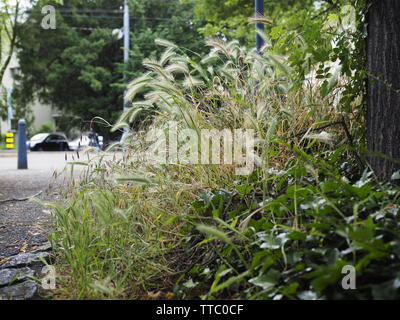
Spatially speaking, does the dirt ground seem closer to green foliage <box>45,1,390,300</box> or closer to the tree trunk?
green foliage <box>45,1,390,300</box>

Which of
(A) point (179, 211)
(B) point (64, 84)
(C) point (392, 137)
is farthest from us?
(B) point (64, 84)

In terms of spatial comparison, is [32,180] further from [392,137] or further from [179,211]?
[392,137]

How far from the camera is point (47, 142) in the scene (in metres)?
20.5

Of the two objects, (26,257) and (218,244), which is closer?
(218,244)

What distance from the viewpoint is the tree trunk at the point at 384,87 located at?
2242 millimetres

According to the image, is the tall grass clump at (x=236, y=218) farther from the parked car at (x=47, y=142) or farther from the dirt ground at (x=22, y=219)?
the parked car at (x=47, y=142)

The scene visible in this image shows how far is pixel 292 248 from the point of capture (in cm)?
179

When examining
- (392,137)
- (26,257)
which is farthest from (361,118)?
(26,257)

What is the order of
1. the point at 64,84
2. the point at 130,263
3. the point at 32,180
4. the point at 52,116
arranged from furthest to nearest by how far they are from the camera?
the point at 52,116
the point at 64,84
the point at 32,180
the point at 130,263

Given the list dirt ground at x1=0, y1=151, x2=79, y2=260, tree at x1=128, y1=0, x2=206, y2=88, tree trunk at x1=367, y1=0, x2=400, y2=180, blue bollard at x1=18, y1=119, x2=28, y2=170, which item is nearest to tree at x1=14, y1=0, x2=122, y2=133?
tree at x1=128, y1=0, x2=206, y2=88

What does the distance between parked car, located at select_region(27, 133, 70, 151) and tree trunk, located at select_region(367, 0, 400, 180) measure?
1905cm

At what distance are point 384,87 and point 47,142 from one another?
1969 cm

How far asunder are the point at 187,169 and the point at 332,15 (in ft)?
4.51

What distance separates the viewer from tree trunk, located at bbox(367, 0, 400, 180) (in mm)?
2242
